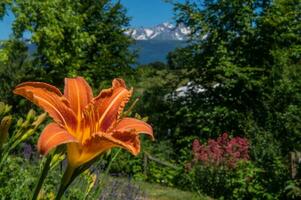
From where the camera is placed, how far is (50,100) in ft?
4.84

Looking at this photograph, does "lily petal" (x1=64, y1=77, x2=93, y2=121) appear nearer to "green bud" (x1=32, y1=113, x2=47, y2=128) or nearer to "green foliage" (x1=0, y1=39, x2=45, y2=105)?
"green bud" (x1=32, y1=113, x2=47, y2=128)

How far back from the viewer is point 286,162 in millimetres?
10047

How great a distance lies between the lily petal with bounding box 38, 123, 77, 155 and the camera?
125 cm

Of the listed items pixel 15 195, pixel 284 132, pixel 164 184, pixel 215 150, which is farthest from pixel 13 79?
pixel 15 195

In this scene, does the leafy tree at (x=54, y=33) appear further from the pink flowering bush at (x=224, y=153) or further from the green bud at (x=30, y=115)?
the green bud at (x=30, y=115)

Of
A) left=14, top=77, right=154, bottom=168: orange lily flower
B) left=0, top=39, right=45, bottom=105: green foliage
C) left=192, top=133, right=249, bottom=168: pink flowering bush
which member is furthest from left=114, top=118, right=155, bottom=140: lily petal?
left=0, top=39, right=45, bottom=105: green foliage

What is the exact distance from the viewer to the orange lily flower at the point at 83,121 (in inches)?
53.3

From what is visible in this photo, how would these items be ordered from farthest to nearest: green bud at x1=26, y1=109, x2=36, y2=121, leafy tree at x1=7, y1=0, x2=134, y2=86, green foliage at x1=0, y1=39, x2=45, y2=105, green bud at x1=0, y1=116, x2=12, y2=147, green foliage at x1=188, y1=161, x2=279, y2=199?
1. leafy tree at x1=7, y1=0, x2=134, y2=86
2. green foliage at x1=0, y1=39, x2=45, y2=105
3. green foliage at x1=188, y1=161, x2=279, y2=199
4. green bud at x1=26, y1=109, x2=36, y2=121
5. green bud at x1=0, y1=116, x2=12, y2=147

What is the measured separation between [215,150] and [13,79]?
4.36 metres

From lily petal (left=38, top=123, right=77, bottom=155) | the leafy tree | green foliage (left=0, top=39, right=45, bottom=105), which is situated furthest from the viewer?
the leafy tree

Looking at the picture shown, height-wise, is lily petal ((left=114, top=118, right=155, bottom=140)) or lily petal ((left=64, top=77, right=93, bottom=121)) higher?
lily petal ((left=64, top=77, right=93, bottom=121))

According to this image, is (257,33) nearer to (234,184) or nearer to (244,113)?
(244,113)

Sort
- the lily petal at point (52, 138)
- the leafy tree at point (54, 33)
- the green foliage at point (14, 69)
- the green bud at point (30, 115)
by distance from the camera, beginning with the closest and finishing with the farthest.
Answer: the lily petal at point (52, 138), the green bud at point (30, 115), the green foliage at point (14, 69), the leafy tree at point (54, 33)

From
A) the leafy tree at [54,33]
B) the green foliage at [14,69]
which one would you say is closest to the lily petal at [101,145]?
the green foliage at [14,69]
